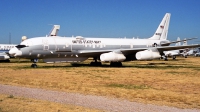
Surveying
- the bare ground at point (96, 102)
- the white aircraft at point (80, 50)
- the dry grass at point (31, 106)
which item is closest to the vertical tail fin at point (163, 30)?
the white aircraft at point (80, 50)

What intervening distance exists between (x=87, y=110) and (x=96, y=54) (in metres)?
24.9

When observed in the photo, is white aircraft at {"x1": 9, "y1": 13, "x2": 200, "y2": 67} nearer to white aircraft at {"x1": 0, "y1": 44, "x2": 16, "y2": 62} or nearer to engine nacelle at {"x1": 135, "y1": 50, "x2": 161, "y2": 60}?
engine nacelle at {"x1": 135, "y1": 50, "x2": 161, "y2": 60}

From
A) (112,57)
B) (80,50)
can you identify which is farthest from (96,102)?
(80,50)

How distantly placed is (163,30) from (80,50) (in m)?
18.0

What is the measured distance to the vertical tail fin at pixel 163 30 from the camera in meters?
43.8

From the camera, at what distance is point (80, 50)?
32.8 m

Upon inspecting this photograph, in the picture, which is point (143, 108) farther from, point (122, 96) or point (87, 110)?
point (122, 96)

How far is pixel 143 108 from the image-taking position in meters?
9.04

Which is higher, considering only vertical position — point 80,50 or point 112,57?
point 80,50

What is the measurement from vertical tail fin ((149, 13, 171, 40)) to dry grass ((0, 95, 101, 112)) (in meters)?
36.0

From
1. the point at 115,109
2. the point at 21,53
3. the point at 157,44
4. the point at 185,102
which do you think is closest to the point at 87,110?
the point at 115,109

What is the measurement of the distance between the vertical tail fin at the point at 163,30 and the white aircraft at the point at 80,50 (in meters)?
7.41

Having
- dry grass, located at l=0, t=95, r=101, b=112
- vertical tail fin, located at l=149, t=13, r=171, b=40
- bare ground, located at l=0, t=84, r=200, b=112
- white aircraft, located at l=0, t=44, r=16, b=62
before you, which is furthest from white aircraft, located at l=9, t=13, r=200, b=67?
dry grass, located at l=0, t=95, r=101, b=112

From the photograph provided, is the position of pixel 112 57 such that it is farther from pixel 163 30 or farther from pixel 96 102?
pixel 96 102
